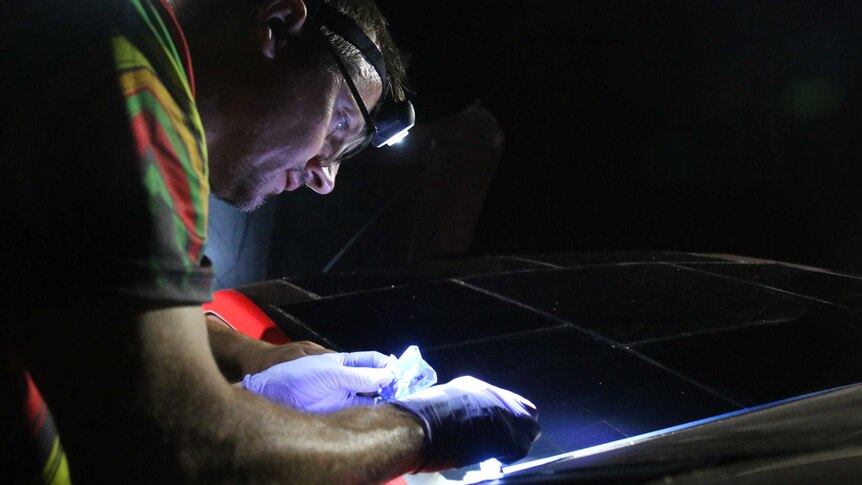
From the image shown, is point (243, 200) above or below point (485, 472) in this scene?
above

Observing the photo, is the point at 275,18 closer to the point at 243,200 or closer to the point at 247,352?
the point at 243,200

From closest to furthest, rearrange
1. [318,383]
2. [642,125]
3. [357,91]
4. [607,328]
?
[318,383] → [357,91] → [607,328] → [642,125]

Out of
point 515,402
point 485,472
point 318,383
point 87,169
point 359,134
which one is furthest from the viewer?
point 359,134

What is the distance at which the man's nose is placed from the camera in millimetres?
1371

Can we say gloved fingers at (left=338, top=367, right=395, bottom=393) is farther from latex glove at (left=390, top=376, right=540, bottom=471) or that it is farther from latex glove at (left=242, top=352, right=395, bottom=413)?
latex glove at (left=390, top=376, right=540, bottom=471)

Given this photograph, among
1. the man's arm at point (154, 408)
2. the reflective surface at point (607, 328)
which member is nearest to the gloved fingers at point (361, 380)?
the reflective surface at point (607, 328)

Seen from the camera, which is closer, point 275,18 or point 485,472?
point 485,472

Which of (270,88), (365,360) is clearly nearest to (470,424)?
(365,360)

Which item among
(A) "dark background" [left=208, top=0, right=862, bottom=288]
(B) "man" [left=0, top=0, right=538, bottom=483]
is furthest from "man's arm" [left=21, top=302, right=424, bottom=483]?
(A) "dark background" [left=208, top=0, right=862, bottom=288]

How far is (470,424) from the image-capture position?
969 mm

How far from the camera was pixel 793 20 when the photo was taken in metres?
3.67

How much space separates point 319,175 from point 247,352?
41 cm

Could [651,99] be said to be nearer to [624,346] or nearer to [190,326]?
[624,346]

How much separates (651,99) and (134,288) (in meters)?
4.24
